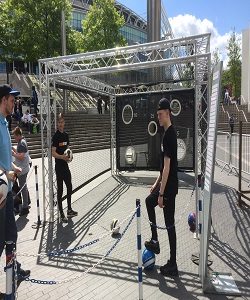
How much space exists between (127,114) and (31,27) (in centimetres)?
2141

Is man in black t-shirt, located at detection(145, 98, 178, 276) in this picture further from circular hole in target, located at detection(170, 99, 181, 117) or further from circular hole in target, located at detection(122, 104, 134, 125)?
circular hole in target, located at detection(122, 104, 134, 125)

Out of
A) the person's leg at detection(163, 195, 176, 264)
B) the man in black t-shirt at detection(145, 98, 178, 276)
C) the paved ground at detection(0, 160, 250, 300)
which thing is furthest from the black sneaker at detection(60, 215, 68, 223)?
the person's leg at detection(163, 195, 176, 264)

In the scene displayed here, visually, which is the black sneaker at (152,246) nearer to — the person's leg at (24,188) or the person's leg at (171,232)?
the person's leg at (171,232)

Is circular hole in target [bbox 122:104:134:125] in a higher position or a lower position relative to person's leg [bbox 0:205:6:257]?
higher

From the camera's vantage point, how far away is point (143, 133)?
39.9 feet

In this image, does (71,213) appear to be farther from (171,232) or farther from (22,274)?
(171,232)

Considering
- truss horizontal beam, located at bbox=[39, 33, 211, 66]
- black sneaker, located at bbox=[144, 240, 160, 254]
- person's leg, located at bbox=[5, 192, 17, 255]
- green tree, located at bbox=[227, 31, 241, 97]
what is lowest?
black sneaker, located at bbox=[144, 240, 160, 254]

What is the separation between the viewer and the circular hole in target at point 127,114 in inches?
480

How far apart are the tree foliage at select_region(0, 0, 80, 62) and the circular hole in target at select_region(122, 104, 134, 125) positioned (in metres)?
20.2

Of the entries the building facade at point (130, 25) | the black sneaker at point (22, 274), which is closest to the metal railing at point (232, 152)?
the black sneaker at point (22, 274)

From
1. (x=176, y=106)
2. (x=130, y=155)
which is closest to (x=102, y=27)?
(x=130, y=155)

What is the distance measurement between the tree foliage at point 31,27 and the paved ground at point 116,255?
23.8 meters

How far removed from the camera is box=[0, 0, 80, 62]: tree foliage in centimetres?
2997

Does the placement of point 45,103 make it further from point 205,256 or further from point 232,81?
point 232,81
